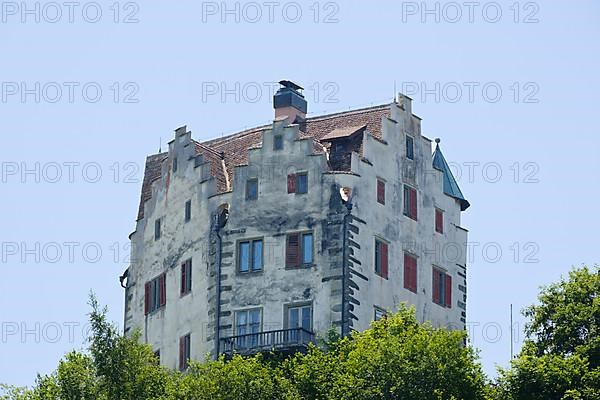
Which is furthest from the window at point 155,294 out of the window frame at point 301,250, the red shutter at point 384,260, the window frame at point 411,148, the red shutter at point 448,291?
the red shutter at point 448,291

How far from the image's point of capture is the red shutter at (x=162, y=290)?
123m

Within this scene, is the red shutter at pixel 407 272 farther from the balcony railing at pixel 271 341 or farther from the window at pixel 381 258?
the balcony railing at pixel 271 341

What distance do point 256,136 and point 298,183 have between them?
25.5ft

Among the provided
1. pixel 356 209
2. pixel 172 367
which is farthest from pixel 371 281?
pixel 172 367

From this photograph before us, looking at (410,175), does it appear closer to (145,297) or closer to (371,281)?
(371,281)

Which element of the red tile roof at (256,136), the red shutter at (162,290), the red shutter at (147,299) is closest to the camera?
the red tile roof at (256,136)

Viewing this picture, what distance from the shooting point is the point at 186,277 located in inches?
4766

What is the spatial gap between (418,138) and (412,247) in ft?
21.1

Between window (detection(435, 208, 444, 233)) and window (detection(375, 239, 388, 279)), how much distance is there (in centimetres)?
581

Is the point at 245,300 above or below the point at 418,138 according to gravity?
below

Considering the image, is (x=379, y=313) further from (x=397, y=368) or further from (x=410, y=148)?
(x=397, y=368)

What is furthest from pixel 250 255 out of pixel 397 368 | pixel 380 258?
pixel 397 368

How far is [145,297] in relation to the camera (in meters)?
125

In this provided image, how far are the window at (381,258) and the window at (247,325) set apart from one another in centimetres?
657
